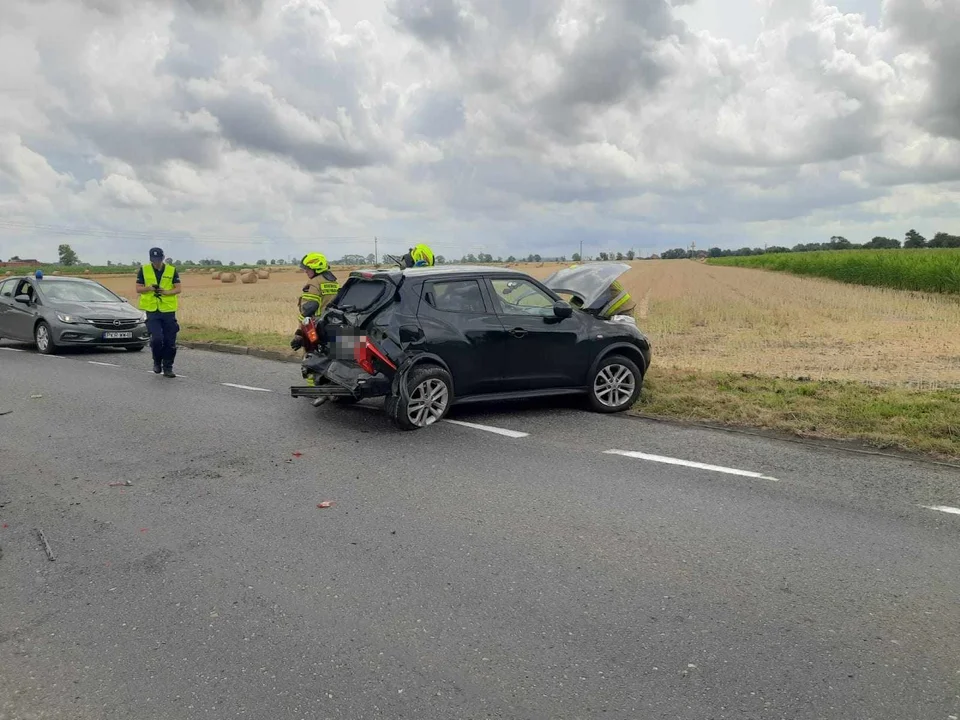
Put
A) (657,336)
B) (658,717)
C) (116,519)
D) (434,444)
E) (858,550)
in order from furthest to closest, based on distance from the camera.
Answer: (657,336)
(434,444)
(116,519)
(858,550)
(658,717)

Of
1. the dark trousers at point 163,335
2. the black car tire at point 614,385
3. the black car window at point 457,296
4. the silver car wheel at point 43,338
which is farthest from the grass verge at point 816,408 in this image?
the silver car wheel at point 43,338

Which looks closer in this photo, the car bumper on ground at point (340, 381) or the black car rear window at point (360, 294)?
the car bumper on ground at point (340, 381)

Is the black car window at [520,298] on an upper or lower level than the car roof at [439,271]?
lower

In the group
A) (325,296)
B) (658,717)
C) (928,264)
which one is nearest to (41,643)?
(658,717)

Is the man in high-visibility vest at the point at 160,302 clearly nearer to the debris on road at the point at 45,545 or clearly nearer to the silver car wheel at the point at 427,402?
the silver car wheel at the point at 427,402

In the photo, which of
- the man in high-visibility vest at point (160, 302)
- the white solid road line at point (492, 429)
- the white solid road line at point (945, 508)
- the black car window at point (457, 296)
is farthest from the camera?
the man in high-visibility vest at point (160, 302)

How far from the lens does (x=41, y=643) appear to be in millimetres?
3412

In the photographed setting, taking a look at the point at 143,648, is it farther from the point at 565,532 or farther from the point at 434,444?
the point at 434,444

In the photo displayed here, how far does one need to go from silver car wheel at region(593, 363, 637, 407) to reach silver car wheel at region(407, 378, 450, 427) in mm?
1794

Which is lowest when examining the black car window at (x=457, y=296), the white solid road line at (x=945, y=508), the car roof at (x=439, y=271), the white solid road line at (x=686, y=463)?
the white solid road line at (x=945, y=508)

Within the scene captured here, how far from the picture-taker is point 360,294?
26.6 ft

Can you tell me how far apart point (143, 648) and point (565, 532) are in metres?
2.45

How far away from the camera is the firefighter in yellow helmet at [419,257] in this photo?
1061cm

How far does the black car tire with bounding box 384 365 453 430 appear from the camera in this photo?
747cm
